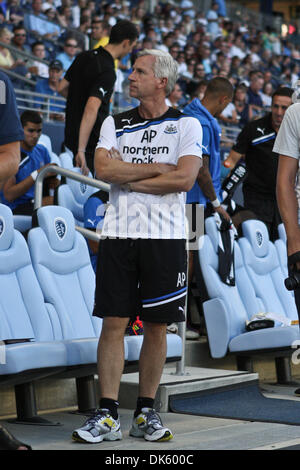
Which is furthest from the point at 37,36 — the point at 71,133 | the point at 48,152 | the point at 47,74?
the point at 71,133

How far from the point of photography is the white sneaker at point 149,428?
3.44 metres

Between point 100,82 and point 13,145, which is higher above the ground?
point 100,82

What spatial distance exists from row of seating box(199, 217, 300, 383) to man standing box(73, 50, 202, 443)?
63.6 inches

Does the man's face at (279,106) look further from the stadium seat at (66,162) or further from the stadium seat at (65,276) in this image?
the stadium seat at (65,276)

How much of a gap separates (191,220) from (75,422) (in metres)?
2.00

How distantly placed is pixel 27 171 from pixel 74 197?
1.34 feet

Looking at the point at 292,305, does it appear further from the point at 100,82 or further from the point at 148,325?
the point at 148,325

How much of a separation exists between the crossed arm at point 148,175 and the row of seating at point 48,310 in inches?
30.6

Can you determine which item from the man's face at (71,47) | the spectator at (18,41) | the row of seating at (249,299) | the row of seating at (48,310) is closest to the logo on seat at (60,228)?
the row of seating at (48,310)

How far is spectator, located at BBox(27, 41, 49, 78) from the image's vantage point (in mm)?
10273

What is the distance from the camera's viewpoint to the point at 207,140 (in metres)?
5.36

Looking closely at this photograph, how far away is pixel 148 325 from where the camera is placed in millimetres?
3537

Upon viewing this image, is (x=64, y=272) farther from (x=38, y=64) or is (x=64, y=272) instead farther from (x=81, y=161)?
(x=38, y=64)
